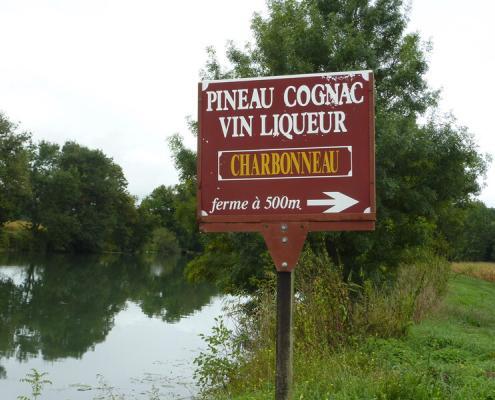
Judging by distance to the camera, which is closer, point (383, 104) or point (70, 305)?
point (383, 104)

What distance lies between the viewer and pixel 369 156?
15.6ft

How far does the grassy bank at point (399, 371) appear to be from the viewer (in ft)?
18.0

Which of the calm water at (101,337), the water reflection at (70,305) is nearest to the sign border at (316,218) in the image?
the calm water at (101,337)

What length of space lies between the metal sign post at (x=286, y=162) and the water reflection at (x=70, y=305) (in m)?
9.60

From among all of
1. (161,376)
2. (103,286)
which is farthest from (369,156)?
(103,286)

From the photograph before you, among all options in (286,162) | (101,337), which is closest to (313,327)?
(286,162)

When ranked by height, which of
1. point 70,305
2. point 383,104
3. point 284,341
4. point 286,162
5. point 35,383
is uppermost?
point 383,104

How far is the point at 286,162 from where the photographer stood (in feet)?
16.1

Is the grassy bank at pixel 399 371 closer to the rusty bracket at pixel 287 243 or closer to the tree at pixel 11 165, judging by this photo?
the rusty bracket at pixel 287 243

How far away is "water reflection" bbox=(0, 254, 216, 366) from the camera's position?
53.4 ft

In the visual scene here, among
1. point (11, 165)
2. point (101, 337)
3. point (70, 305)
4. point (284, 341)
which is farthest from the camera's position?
point (11, 165)

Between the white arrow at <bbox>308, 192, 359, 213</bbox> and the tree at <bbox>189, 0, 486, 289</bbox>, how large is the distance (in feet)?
25.5

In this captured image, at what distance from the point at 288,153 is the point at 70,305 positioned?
21.8 m

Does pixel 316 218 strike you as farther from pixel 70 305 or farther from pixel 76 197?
pixel 76 197
